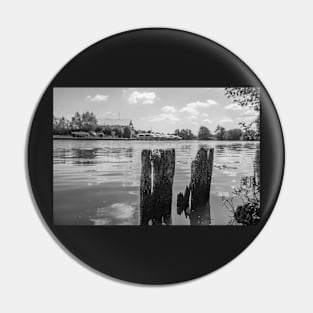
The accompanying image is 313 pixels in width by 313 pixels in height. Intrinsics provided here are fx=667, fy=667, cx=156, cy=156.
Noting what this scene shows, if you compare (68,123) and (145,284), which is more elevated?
(68,123)

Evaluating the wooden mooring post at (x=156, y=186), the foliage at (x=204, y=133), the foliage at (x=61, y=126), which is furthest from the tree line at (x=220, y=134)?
the foliage at (x=61, y=126)

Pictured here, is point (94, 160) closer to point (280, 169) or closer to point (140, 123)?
point (140, 123)

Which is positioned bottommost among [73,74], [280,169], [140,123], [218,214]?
[218,214]

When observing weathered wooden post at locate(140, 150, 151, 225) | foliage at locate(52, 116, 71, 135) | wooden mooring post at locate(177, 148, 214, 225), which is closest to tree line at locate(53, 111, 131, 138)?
foliage at locate(52, 116, 71, 135)

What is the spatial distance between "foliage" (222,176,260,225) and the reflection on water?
3 cm

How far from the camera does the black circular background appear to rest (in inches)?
127

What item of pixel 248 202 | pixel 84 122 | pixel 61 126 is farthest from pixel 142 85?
pixel 248 202

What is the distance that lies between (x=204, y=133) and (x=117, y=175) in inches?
18.7

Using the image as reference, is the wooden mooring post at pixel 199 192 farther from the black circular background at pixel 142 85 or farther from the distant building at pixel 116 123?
the distant building at pixel 116 123

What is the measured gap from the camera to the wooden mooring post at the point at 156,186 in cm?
327

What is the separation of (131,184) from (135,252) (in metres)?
0.33

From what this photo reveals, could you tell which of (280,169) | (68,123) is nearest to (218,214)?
(280,169)

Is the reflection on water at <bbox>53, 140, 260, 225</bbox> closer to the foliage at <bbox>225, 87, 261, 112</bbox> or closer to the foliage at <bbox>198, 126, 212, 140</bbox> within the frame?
the foliage at <bbox>198, 126, 212, 140</bbox>

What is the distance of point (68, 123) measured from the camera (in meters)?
3.26
